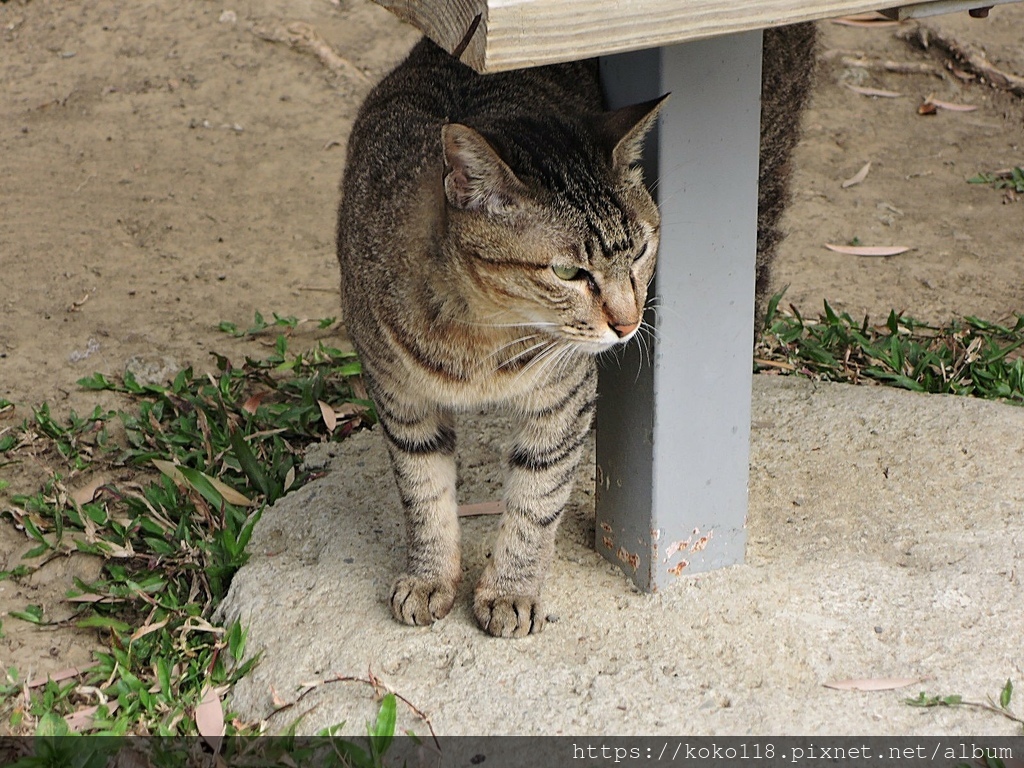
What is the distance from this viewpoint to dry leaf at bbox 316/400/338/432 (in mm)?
3873

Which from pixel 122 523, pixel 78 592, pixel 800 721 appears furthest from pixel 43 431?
pixel 800 721

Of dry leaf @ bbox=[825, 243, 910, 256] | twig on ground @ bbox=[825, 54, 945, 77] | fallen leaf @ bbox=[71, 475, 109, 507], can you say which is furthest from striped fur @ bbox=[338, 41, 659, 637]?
twig on ground @ bbox=[825, 54, 945, 77]

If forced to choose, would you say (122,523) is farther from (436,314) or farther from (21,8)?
(21,8)

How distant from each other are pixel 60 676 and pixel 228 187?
2.98m

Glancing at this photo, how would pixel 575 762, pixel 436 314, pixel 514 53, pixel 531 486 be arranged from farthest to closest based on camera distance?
1. pixel 531 486
2. pixel 436 314
3. pixel 575 762
4. pixel 514 53

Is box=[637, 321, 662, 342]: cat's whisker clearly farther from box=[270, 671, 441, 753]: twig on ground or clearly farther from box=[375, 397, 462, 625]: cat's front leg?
box=[270, 671, 441, 753]: twig on ground

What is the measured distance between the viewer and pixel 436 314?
2625 mm

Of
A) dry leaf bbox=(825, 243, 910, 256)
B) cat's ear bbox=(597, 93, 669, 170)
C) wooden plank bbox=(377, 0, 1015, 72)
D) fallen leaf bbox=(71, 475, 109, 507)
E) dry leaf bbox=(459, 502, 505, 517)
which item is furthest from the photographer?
dry leaf bbox=(825, 243, 910, 256)

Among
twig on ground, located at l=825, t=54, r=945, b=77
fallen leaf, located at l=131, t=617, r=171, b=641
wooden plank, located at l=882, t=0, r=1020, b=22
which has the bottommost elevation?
twig on ground, located at l=825, t=54, r=945, b=77

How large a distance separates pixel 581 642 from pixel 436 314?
0.87 m

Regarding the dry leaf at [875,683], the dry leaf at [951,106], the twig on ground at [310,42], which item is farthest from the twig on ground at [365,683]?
the dry leaf at [951,106]

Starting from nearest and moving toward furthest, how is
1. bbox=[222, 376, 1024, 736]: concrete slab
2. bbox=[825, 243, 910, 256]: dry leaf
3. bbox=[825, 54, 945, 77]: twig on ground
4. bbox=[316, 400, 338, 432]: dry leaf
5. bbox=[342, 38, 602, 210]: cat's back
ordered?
bbox=[222, 376, 1024, 736]: concrete slab
bbox=[342, 38, 602, 210]: cat's back
bbox=[316, 400, 338, 432]: dry leaf
bbox=[825, 243, 910, 256]: dry leaf
bbox=[825, 54, 945, 77]: twig on ground

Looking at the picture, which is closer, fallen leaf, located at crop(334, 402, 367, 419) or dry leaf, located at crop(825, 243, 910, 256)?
fallen leaf, located at crop(334, 402, 367, 419)

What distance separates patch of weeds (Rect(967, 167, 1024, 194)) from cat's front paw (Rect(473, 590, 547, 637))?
12.3 ft
